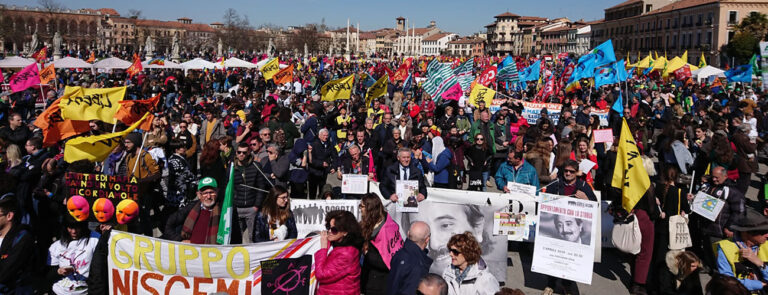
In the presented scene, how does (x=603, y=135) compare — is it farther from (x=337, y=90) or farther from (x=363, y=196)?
(x=337, y=90)

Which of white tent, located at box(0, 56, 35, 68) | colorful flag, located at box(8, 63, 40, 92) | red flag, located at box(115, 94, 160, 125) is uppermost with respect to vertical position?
white tent, located at box(0, 56, 35, 68)

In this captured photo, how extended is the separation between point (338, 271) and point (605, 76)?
1352 centimetres

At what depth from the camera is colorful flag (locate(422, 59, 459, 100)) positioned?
1488 centimetres

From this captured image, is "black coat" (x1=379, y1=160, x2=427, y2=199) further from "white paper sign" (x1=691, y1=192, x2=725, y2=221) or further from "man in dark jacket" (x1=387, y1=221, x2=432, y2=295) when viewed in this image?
"white paper sign" (x1=691, y1=192, x2=725, y2=221)

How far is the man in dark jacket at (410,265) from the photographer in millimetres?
4340

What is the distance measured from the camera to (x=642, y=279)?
6.14 m

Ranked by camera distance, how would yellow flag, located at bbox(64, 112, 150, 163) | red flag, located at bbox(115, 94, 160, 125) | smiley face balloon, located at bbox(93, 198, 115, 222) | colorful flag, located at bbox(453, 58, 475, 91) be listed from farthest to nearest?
colorful flag, located at bbox(453, 58, 475, 91) < red flag, located at bbox(115, 94, 160, 125) < yellow flag, located at bbox(64, 112, 150, 163) < smiley face balloon, located at bbox(93, 198, 115, 222)

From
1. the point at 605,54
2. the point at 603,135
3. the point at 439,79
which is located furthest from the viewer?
the point at 439,79

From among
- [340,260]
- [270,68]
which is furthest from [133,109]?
[270,68]

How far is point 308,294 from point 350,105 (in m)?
15.1

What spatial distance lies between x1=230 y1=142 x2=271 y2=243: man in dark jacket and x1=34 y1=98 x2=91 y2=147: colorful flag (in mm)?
3479

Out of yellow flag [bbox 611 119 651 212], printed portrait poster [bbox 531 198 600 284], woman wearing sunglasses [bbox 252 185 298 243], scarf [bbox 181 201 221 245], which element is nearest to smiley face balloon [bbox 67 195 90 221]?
scarf [bbox 181 201 221 245]

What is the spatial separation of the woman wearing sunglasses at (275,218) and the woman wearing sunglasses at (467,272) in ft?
6.50

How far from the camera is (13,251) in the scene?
190 inches
